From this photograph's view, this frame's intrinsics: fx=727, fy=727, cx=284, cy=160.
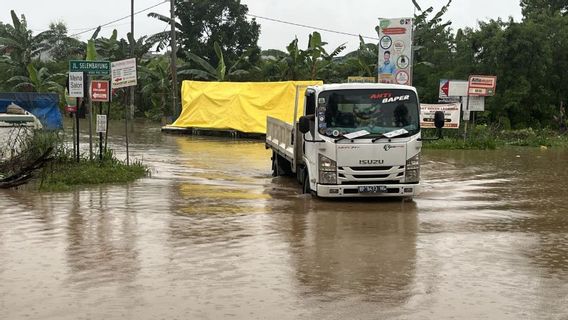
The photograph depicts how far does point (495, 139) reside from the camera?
29.5 metres

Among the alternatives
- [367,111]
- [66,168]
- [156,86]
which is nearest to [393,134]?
[367,111]

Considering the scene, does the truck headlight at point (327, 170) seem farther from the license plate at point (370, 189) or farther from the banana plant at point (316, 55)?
the banana plant at point (316, 55)

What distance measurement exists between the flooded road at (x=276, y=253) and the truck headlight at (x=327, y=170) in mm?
479

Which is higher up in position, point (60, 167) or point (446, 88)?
point (446, 88)

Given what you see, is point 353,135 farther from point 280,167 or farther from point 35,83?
point 35,83

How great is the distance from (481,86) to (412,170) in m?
15.2

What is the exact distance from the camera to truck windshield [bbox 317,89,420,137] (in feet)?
43.8

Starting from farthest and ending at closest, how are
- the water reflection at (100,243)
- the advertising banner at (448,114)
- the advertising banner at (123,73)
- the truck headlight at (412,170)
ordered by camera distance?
the advertising banner at (448,114) → the advertising banner at (123,73) → the truck headlight at (412,170) → the water reflection at (100,243)

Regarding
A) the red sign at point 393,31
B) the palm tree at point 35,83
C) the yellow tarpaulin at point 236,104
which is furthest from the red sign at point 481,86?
the palm tree at point 35,83

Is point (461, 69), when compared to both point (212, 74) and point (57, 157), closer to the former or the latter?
point (212, 74)

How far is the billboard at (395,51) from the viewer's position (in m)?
24.4

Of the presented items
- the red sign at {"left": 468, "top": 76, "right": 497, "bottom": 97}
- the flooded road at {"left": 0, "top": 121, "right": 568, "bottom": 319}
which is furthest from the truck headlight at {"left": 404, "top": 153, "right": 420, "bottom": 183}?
the red sign at {"left": 468, "top": 76, "right": 497, "bottom": 97}

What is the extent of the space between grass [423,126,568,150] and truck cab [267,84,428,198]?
14.3 metres

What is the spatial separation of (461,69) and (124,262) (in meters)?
32.0
